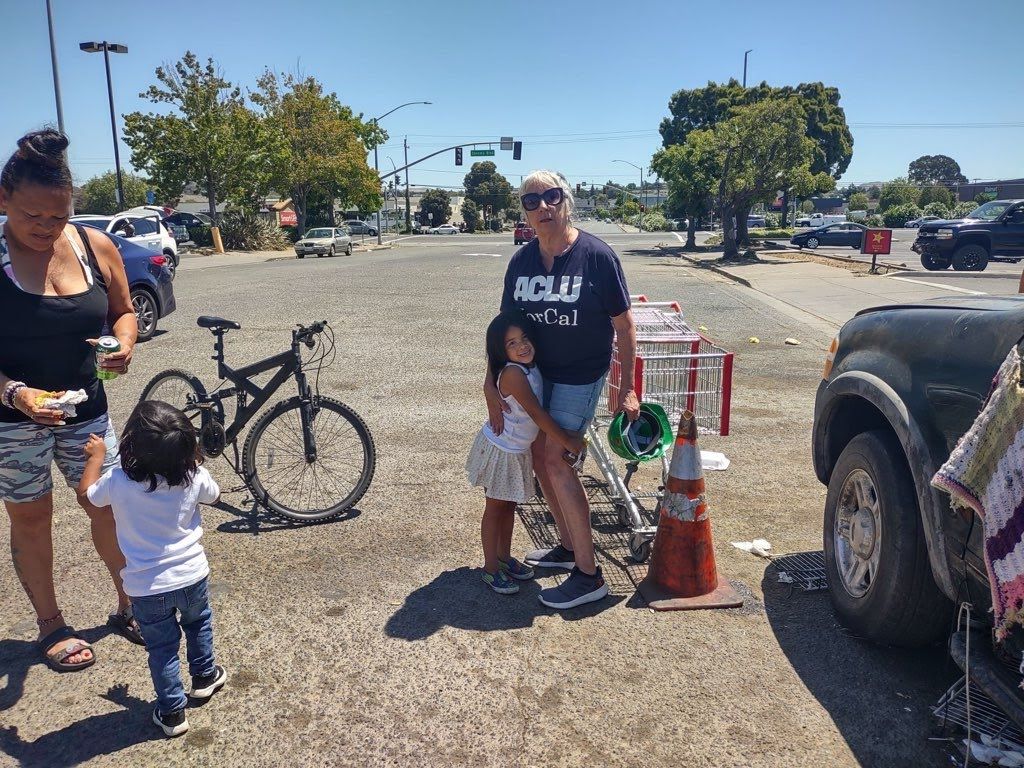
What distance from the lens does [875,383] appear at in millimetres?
3262

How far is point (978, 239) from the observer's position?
2206cm

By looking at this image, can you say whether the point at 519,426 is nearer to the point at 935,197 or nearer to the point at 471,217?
the point at 935,197

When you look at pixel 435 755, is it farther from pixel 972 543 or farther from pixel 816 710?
pixel 972 543

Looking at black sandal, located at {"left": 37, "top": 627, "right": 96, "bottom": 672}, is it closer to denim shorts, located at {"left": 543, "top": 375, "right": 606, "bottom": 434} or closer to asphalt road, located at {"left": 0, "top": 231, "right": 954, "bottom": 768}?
asphalt road, located at {"left": 0, "top": 231, "right": 954, "bottom": 768}

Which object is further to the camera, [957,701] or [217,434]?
[217,434]

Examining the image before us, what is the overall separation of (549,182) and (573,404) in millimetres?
1021

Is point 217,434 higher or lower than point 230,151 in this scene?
lower

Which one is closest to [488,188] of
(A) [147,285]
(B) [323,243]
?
(B) [323,243]

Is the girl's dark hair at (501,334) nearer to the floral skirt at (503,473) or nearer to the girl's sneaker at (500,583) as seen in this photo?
the floral skirt at (503,473)

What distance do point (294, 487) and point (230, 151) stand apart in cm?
3647

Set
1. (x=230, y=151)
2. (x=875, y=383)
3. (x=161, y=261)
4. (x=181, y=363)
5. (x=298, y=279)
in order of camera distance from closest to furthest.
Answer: (x=875, y=383) < (x=181, y=363) < (x=161, y=261) < (x=298, y=279) < (x=230, y=151)

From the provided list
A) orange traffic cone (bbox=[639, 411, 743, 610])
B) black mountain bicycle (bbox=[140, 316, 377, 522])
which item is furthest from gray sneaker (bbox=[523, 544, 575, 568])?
black mountain bicycle (bbox=[140, 316, 377, 522])

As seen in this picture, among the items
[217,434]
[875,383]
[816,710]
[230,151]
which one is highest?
[230,151]

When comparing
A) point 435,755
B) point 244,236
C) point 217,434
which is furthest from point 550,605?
point 244,236
